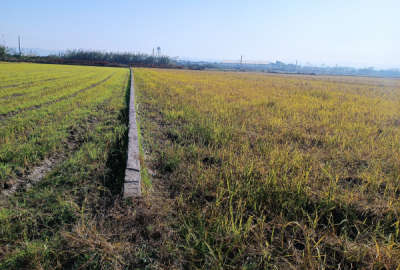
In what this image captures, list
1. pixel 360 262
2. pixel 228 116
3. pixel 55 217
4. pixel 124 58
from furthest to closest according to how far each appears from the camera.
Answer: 1. pixel 124 58
2. pixel 228 116
3. pixel 55 217
4. pixel 360 262

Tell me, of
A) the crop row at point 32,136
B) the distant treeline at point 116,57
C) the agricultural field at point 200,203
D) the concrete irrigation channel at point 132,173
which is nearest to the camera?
the agricultural field at point 200,203

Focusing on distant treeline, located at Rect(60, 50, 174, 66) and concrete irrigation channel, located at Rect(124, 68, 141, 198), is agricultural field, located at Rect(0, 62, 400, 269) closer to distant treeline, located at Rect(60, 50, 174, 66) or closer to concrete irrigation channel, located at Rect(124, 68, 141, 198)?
concrete irrigation channel, located at Rect(124, 68, 141, 198)

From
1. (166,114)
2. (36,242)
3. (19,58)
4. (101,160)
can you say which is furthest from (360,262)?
(19,58)

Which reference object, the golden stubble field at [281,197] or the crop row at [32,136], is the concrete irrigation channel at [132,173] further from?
the crop row at [32,136]

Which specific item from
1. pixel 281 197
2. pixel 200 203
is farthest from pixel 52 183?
pixel 281 197

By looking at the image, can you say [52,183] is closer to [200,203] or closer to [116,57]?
[200,203]

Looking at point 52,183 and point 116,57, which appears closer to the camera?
point 52,183

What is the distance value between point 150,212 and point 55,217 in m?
0.85

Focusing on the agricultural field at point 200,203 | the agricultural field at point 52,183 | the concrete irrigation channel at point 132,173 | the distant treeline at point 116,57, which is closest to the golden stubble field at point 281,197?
the agricultural field at point 200,203

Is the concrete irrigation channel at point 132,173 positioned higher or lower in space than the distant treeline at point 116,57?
lower

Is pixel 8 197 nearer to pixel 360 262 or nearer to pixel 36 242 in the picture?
pixel 36 242

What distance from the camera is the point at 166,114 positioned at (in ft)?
19.8

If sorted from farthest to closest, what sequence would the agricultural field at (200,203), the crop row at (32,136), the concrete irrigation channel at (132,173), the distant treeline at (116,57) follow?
the distant treeline at (116,57), the crop row at (32,136), the concrete irrigation channel at (132,173), the agricultural field at (200,203)

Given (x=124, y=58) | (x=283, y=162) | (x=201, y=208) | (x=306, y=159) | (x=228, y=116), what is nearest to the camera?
(x=201, y=208)
